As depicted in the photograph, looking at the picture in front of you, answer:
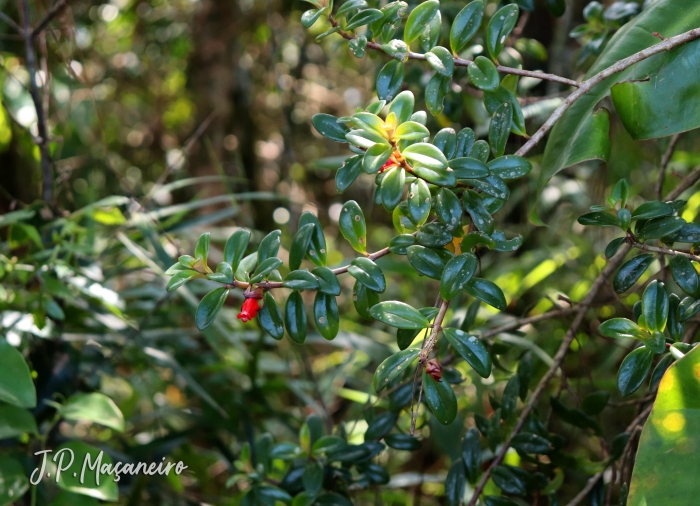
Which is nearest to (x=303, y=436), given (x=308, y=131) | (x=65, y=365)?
(x=65, y=365)

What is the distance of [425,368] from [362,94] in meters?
2.00

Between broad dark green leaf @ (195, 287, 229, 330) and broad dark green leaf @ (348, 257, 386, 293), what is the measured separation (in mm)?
120

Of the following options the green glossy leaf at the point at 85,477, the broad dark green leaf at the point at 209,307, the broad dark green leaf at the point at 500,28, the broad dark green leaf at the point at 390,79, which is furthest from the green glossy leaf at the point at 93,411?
the broad dark green leaf at the point at 500,28

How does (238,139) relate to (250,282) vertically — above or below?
below

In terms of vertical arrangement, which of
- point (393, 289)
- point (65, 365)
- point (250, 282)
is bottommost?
point (393, 289)

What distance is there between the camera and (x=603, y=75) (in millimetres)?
559

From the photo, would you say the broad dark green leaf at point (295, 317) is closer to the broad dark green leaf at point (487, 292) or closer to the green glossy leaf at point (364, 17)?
the broad dark green leaf at point (487, 292)

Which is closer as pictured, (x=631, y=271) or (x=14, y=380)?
(x=631, y=271)

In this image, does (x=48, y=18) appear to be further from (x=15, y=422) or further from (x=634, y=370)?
(x=634, y=370)

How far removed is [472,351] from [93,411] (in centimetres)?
55

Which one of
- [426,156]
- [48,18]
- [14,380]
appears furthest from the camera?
[48,18]

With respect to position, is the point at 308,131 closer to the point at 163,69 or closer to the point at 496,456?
the point at 163,69

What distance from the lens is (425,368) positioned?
529 mm

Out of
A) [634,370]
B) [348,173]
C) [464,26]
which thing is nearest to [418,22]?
[464,26]
